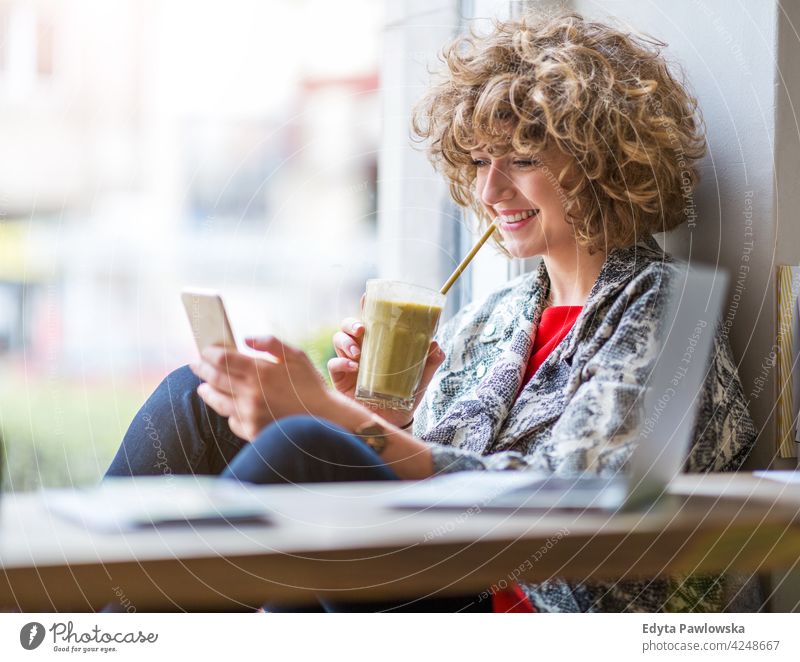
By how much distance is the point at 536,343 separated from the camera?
2.68 ft

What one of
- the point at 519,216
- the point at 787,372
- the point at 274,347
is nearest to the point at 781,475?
the point at 787,372

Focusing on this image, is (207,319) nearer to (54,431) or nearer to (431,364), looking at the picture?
(54,431)

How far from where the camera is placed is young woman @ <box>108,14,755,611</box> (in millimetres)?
648

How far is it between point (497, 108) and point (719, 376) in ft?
0.94

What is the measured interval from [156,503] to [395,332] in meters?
0.23

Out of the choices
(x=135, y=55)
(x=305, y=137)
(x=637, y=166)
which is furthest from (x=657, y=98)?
(x=135, y=55)

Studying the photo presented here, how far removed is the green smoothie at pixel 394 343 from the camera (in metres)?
0.71

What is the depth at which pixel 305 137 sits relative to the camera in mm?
724

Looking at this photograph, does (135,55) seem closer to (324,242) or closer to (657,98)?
(324,242)

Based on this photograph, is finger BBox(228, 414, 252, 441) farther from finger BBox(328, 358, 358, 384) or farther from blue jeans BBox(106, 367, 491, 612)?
finger BBox(328, 358, 358, 384)

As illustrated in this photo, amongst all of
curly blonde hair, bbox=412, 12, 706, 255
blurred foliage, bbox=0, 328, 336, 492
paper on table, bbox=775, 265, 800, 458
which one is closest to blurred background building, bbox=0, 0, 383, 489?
blurred foliage, bbox=0, 328, 336, 492

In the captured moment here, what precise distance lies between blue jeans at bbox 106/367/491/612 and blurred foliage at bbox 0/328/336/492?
0.02m

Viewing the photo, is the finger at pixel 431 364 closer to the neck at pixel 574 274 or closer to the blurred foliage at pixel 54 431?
the neck at pixel 574 274

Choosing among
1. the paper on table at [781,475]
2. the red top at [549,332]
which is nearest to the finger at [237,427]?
the red top at [549,332]
